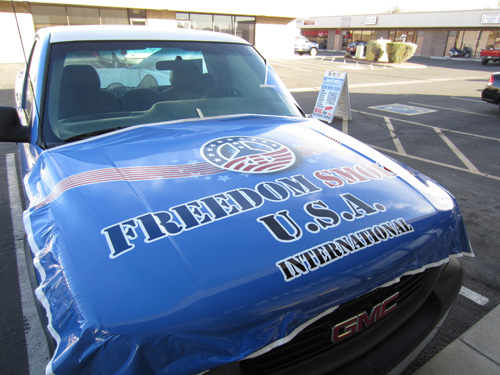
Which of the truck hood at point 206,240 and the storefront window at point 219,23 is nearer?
the truck hood at point 206,240

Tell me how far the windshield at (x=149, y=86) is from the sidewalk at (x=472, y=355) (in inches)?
78.1

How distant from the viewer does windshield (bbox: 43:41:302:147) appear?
7.30 ft

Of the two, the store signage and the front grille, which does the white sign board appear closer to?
the front grille

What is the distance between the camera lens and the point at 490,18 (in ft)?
124

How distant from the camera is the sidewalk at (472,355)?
2.14m

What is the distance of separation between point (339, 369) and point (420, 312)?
2.05 feet

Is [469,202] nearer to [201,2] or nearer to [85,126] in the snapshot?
[85,126]

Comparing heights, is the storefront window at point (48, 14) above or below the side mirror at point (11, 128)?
above

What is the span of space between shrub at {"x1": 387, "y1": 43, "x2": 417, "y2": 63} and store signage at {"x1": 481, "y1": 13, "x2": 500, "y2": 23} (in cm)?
1787

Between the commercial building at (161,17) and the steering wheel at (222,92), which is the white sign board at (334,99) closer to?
the steering wheel at (222,92)

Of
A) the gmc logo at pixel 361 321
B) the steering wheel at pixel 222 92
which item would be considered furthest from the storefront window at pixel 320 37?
the gmc logo at pixel 361 321

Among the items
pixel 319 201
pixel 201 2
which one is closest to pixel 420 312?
pixel 319 201

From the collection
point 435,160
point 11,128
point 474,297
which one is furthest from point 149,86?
point 435,160

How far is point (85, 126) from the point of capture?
7.17 ft
